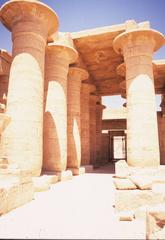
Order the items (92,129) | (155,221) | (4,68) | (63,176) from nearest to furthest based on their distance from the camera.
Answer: (155,221), (63,176), (4,68), (92,129)

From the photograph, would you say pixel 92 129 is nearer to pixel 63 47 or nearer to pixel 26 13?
pixel 63 47

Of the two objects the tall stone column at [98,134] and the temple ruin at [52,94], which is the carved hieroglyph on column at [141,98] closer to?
the temple ruin at [52,94]

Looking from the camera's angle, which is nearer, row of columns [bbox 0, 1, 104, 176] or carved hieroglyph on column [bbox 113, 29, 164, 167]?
row of columns [bbox 0, 1, 104, 176]

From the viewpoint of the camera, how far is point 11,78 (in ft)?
25.8

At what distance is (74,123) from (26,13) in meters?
5.85

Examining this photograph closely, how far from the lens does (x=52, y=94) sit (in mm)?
9984

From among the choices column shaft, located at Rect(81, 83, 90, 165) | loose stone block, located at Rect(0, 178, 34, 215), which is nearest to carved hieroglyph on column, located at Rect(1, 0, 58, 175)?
loose stone block, located at Rect(0, 178, 34, 215)

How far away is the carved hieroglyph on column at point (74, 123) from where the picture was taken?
38.5 ft

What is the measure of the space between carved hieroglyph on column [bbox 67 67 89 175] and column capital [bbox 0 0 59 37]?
4012 millimetres

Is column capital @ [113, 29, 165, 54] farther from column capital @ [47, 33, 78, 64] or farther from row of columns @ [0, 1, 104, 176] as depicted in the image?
row of columns @ [0, 1, 104, 176]

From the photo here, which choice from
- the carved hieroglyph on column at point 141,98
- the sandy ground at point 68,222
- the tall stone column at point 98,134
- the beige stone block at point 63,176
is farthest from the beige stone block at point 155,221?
the tall stone column at point 98,134

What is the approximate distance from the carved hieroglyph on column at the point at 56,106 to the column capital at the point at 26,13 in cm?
162

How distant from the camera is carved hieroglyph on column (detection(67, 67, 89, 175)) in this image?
38.5 feet

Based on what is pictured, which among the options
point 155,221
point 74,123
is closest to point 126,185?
point 155,221
